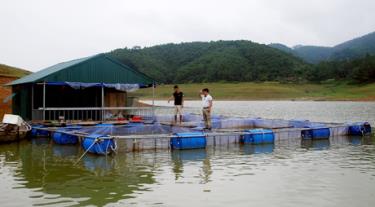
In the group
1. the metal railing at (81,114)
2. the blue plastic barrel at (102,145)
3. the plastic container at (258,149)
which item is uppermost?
the metal railing at (81,114)

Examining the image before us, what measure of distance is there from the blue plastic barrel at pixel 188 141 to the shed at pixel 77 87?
314 inches

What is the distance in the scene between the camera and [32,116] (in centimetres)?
2538

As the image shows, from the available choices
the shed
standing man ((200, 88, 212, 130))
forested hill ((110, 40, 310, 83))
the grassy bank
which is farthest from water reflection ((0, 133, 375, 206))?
forested hill ((110, 40, 310, 83))

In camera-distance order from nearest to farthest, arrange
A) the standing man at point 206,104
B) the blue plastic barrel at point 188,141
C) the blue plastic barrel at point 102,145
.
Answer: the blue plastic barrel at point 102,145, the blue plastic barrel at point 188,141, the standing man at point 206,104

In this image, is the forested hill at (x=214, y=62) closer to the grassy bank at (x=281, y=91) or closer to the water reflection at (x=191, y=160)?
the grassy bank at (x=281, y=91)

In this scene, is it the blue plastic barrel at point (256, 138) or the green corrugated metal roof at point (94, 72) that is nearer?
the blue plastic barrel at point (256, 138)

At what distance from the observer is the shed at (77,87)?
83.6ft

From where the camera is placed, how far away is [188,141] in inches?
749

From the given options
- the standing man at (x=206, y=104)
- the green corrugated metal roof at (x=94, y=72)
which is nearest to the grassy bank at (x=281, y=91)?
the green corrugated metal roof at (x=94, y=72)

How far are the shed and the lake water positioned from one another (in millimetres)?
6586

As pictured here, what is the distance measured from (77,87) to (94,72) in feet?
5.55

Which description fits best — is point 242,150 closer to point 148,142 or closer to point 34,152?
point 148,142

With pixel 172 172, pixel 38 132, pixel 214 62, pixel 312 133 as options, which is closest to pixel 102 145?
pixel 172 172

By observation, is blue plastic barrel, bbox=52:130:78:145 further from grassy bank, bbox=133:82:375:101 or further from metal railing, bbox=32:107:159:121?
grassy bank, bbox=133:82:375:101
